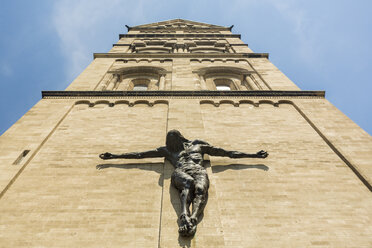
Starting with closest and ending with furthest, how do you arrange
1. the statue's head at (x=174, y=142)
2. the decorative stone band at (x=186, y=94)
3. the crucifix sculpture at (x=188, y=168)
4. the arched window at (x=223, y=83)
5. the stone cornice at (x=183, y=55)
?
1. the crucifix sculpture at (x=188, y=168)
2. the statue's head at (x=174, y=142)
3. the decorative stone band at (x=186, y=94)
4. the arched window at (x=223, y=83)
5. the stone cornice at (x=183, y=55)

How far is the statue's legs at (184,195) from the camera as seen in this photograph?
17.4ft

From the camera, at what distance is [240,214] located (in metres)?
6.24

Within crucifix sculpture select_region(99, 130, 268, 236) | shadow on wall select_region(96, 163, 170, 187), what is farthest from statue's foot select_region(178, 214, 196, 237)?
shadow on wall select_region(96, 163, 170, 187)

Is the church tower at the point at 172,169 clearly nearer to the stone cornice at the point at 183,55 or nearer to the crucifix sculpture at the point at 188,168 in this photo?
the crucifix sculpture at the point at 188,168

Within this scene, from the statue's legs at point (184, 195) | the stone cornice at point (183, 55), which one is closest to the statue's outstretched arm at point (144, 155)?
the statue's legs at point (184, 195)

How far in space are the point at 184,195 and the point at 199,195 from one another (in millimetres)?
322

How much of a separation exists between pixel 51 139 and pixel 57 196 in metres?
2.78

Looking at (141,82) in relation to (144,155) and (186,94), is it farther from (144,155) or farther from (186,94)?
(144,155)

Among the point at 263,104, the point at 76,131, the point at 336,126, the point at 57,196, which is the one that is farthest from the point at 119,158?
the point at 336,126

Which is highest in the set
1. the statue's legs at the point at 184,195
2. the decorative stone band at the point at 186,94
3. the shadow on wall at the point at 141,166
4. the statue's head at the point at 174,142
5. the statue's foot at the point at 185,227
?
the decorative stone band at the point at 186,94

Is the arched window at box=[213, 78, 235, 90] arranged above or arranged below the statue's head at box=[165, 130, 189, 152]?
above

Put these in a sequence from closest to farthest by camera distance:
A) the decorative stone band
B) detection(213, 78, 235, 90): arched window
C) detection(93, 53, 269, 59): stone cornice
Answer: the decorative stone band → detection(213, 78, 235, 90): arched window → detection(93, 53, 269, 59): stone cornice

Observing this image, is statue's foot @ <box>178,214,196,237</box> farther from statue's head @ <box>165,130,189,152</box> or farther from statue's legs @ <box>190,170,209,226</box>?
statue's head @ <box>165,130,189,152</box>

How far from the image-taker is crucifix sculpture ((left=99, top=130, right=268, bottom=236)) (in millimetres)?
5599
